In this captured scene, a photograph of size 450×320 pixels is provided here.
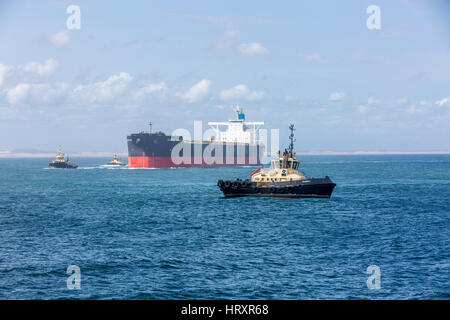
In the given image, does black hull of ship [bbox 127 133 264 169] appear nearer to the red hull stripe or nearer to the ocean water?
the red hull stripe

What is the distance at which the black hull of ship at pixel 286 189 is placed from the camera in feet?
188

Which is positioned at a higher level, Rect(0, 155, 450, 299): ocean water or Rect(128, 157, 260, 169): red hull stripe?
Rect(128, 157, 260, 169): red hull stripe

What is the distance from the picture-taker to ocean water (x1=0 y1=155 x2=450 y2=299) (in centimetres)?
2239

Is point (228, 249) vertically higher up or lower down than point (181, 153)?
lower down

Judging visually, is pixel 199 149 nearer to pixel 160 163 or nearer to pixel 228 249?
pixel 160 163

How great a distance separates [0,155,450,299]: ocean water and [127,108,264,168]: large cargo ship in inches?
2721

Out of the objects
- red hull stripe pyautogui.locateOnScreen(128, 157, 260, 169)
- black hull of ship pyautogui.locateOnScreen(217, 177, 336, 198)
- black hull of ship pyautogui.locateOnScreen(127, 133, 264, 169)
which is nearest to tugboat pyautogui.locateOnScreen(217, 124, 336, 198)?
black hull of ship pyautogui.locateOnScreen(217, 177, 336, 198)

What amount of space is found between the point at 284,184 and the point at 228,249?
27641 mm

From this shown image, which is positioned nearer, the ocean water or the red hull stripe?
the ocean water

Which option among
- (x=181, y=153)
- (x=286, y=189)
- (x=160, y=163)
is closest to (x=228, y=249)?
(x=286, y=189)

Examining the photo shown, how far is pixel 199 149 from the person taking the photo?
141375 mm
